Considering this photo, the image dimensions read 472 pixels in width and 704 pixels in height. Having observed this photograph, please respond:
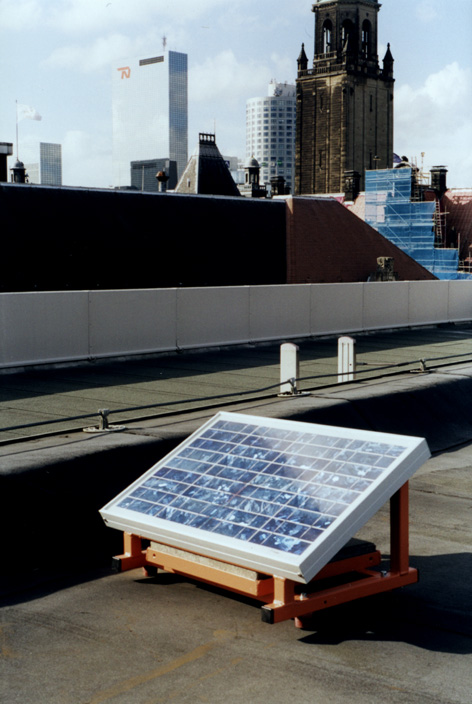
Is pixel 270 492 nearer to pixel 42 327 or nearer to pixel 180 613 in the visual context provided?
pixel 180 613

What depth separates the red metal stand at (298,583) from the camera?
6488 mm

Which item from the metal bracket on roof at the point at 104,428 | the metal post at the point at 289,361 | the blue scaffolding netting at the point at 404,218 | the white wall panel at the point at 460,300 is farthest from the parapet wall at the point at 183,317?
the blue scaffolding netting at the point at 404,218

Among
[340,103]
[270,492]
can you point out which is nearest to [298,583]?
[270,492]

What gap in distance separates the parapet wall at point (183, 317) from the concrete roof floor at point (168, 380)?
432 mm

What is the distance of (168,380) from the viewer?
17594 mm

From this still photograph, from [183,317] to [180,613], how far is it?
49.3 feet

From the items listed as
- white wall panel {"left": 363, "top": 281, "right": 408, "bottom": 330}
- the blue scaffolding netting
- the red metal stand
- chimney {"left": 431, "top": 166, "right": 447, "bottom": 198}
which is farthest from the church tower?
the red metal stand

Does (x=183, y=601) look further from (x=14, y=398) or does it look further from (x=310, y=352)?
(x=310, y=352)

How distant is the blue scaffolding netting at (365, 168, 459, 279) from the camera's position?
265ft

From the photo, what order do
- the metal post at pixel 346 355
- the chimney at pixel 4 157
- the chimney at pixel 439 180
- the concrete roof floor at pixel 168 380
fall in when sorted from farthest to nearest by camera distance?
1. the chimney at pixel 439 180
2. the chimney at pixel 4 157
3. the metal post at pixel 346 355
4. the concrete roof floor at pixel 168 380

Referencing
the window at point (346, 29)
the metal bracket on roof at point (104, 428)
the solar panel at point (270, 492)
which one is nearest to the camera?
the solar panel at point (270, 492)

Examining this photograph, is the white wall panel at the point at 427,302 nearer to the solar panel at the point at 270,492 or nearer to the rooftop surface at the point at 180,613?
the rooftop surface at the point at 180,613

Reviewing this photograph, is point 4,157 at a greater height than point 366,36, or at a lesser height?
lesser

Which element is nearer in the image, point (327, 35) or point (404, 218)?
point (404, 218)
